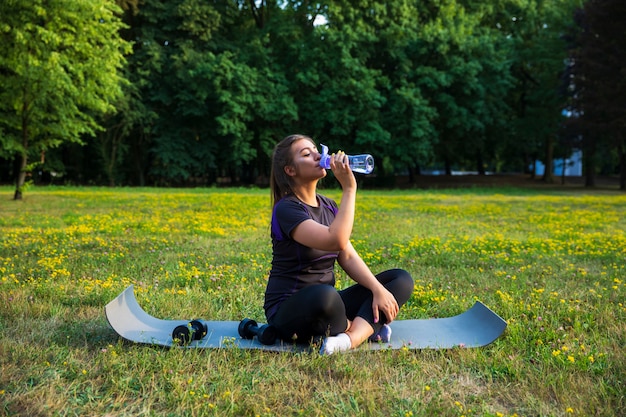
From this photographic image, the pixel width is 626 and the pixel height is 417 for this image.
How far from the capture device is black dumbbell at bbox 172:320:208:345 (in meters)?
3.55

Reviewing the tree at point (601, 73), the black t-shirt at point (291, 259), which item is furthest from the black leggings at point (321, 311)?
the tree at point (601, 73)

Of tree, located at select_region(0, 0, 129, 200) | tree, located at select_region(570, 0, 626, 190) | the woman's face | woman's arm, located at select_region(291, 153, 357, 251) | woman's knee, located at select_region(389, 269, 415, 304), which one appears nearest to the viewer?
woman's arm, located at select_region(291, 153, 357, 251)

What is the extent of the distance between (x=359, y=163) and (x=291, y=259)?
80 centimetres

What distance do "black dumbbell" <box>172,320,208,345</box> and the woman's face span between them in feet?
4.04

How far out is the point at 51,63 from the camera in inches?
621

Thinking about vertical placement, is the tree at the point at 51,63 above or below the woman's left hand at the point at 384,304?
above

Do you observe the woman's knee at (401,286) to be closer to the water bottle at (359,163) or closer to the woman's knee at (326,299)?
the woman's knee at (326,299)

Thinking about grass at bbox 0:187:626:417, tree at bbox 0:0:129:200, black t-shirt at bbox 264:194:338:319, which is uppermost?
tree at bbox 0:0:129:200

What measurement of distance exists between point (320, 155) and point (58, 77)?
15.1 metres

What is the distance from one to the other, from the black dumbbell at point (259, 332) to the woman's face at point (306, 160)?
3.39ft

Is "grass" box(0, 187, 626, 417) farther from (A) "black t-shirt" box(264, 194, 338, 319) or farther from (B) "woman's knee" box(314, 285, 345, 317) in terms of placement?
(A) "black t-shirt" box(264, 194, 338, 319)

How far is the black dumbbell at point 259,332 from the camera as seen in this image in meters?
3.54

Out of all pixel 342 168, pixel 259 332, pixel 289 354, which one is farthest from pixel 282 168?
pixel 289 354

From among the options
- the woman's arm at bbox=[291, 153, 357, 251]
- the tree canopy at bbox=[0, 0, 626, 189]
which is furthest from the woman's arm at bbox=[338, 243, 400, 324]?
the tree canopy at bbox=[0, 0, 626, 189]
